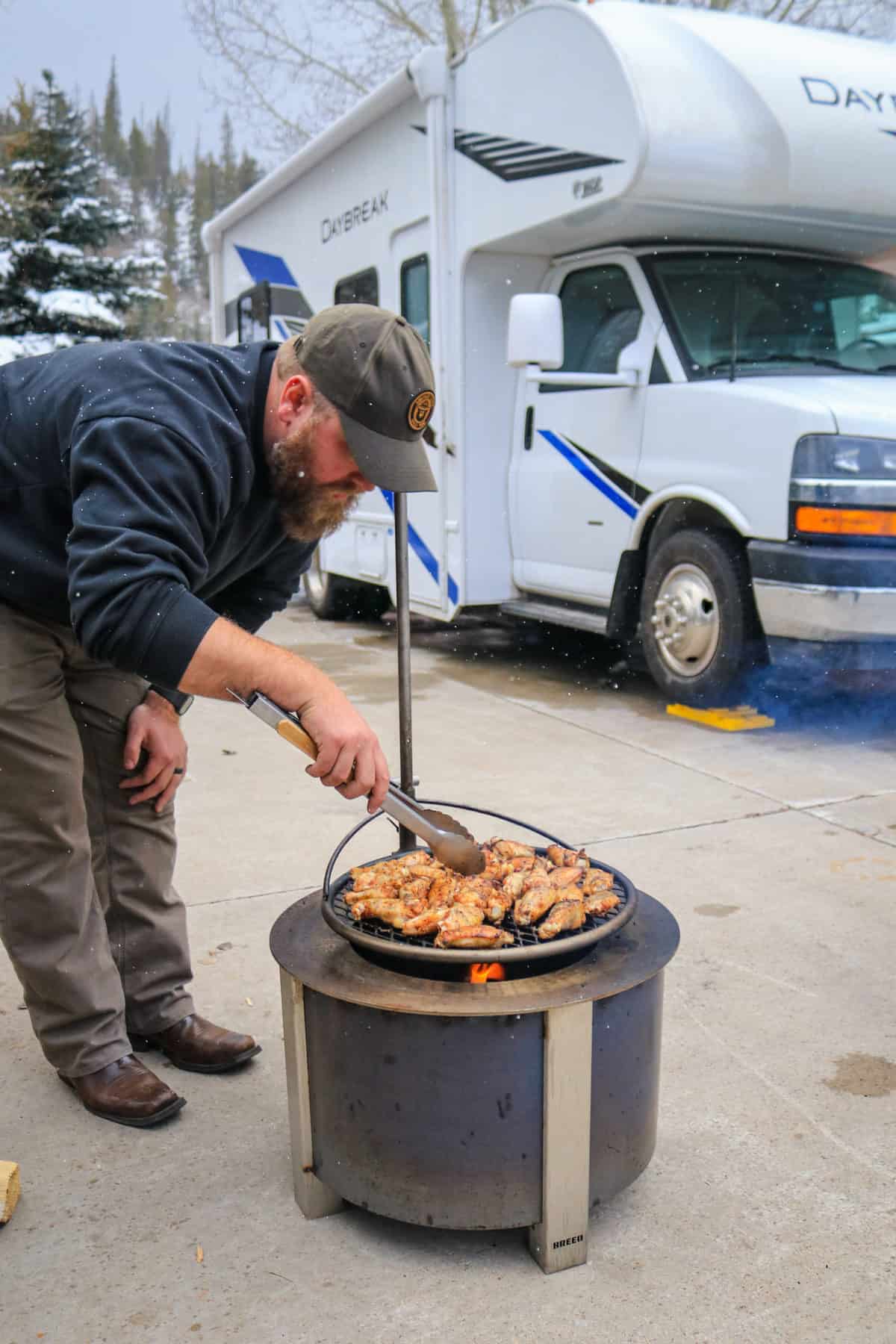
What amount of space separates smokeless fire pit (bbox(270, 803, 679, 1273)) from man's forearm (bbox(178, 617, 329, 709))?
46 cm

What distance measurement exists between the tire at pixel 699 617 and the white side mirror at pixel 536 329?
116cm

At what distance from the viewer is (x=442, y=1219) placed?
2.09 metres

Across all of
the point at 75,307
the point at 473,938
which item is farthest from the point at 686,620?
the point at 75,307

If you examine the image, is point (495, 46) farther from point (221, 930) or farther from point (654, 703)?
point (221, 930)

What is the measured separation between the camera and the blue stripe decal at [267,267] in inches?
379

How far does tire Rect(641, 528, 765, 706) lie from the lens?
18.8 feet

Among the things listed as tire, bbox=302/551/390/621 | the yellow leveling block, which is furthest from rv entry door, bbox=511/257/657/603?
tire, bbox=302/551/390/621

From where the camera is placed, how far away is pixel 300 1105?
2262mm

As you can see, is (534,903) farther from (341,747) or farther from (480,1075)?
(341,747)

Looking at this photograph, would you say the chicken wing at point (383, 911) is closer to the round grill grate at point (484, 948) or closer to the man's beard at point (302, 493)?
the round grill grate at point (484, 948)

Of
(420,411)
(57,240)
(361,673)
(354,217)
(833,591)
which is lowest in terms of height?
(361,673)

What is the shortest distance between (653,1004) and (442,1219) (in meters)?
0.53

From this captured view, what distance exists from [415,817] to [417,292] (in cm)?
612

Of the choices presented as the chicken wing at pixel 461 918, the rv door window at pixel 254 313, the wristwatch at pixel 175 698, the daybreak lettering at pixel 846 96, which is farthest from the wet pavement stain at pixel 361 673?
the chicken wing at pixel 461 918
